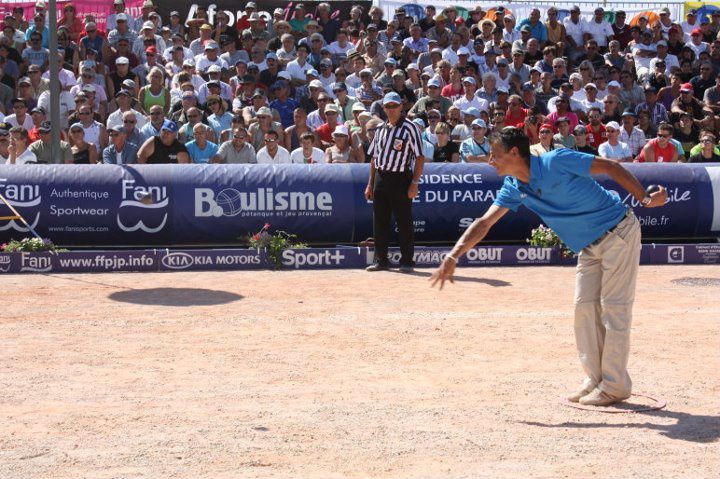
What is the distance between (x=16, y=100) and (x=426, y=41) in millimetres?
8147

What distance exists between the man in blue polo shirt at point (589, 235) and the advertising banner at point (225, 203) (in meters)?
7.42

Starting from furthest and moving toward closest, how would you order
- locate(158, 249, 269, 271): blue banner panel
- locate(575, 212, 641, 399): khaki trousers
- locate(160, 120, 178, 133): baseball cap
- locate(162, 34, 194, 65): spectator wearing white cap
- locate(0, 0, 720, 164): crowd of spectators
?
locate(162, 34, 194, 65): spectator wearing white cap, locate(0, 0, 720, 164): crowd of spectators, locate(160, 120, 178, 133): baseball cap, locate(158, 249, 269, 271): blue banner panel, locate(575, 212, 641, 399): khaki trousers

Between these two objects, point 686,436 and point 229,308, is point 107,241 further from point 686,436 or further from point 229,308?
point 686,436

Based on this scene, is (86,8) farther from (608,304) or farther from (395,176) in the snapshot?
(608,304)

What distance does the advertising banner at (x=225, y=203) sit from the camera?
1446cm

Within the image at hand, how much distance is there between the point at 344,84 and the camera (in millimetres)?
18875

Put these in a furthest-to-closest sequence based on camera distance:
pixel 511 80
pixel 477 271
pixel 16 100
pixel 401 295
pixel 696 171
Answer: pixel 511 80, pixel 16 100, pixel 696 171, pixel 477 271, pixel 401 295

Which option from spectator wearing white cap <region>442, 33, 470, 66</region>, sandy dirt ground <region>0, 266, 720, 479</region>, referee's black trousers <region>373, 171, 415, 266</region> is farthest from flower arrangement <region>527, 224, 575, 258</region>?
spectator wearing white cap <region>442, 33, 470, 66</region>

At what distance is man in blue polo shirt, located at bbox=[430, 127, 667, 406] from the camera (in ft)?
23.6

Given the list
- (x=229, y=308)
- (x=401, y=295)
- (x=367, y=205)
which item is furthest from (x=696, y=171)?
(x=229, y=308)

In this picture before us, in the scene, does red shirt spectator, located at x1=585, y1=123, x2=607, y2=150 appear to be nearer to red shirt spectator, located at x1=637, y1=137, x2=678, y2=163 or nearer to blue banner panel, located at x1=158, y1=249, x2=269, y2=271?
red shirt spectator, located at x1=637, y1=137, x2=678, y2=163

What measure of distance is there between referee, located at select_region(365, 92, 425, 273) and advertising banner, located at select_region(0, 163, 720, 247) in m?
1.06

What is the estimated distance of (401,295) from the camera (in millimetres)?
12125

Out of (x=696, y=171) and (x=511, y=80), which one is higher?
(x=511, y=80)
